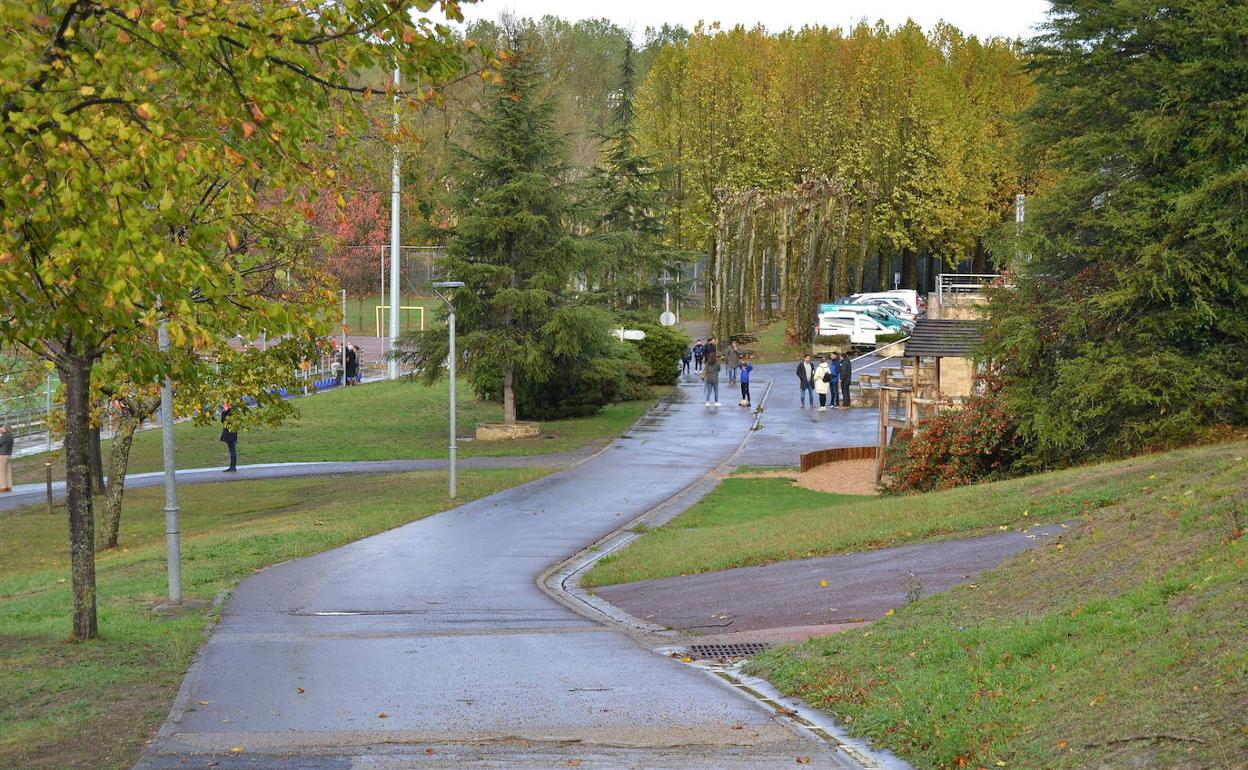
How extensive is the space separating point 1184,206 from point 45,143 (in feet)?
67.7

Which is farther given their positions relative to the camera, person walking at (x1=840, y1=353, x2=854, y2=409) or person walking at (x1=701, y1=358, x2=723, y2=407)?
person walking at (x1=701, y1=358, x2=723, y2=407)

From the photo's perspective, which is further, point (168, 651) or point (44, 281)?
point (168, 651)

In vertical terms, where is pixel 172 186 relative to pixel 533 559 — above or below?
above

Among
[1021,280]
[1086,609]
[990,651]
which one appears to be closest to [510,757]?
[990,651]

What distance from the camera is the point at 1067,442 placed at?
81.8 feet

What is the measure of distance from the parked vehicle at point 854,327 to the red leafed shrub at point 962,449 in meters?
34.6

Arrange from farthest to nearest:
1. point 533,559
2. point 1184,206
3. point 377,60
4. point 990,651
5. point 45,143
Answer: point 1184,206 → point 533,559 → point 377,60 → point 990,651 → point 45,143

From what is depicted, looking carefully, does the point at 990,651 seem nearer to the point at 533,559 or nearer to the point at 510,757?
the point at 510,757

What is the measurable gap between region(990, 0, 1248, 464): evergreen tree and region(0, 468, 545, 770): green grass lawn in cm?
1256

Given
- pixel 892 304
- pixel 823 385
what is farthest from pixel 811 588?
pixel 892 304

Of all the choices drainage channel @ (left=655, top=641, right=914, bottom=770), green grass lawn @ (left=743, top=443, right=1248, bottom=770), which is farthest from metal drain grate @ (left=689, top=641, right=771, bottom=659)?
green grass lawn @ (left=743, top=443, right=1248, bottom=770)

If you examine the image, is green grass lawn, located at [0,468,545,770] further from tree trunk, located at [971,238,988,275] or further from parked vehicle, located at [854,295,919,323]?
tree trunk, located at [971,238,988,275]

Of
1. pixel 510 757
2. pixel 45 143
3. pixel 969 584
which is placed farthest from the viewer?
pixel 969 584

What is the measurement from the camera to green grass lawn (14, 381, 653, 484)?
127ft
